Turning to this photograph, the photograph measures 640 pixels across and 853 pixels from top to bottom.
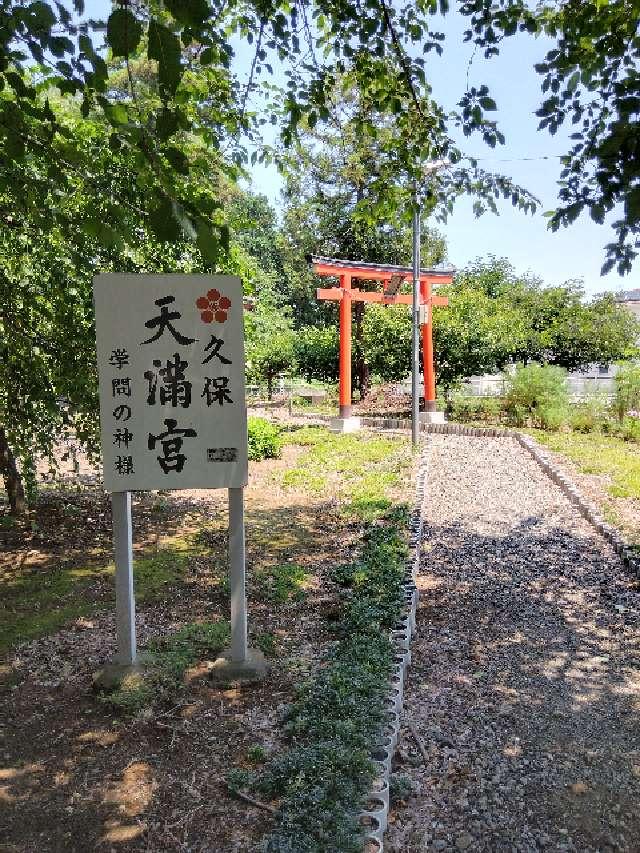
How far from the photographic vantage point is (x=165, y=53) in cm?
191

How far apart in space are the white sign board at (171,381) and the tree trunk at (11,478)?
341 centimetres

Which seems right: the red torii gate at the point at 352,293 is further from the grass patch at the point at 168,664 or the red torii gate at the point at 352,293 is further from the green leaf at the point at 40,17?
the green leaf at the point at 40,17

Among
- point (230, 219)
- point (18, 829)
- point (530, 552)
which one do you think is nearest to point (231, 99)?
point (230, 219)

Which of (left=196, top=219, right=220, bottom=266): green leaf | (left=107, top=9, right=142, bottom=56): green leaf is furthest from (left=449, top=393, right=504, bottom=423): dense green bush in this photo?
(left=107, top=9, right=142, bottom=56): green leaf

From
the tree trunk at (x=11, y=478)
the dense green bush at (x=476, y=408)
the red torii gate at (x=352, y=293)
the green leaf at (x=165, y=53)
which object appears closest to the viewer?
the green leaf at (x=165, y=53)

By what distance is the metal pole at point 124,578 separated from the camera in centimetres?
345

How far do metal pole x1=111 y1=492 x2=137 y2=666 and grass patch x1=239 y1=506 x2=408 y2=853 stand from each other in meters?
1.00

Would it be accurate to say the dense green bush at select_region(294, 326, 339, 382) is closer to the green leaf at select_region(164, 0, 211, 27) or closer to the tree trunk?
the tree trunk

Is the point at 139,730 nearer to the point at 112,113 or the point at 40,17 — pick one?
the point at 112,113

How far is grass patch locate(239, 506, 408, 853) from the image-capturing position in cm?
214

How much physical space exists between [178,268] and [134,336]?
230 cm

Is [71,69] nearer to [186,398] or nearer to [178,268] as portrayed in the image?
[186,398]

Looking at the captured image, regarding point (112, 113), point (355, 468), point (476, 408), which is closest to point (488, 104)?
point (112, 113)

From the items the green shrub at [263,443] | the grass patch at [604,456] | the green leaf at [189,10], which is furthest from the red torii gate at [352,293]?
the green leaf at [189,10]
